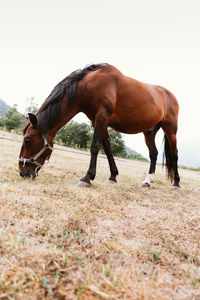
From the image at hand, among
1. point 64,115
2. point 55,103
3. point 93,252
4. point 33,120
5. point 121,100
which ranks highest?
point 121,100

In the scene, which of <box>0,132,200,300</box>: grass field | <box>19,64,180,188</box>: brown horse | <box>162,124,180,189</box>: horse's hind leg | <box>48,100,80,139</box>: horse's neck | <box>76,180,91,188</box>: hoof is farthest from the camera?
<box>162,124,180,189</box>: horse's hind leg

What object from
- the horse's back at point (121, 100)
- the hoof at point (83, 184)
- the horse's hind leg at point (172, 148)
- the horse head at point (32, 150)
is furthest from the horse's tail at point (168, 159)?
the horse head at point (32, 150)

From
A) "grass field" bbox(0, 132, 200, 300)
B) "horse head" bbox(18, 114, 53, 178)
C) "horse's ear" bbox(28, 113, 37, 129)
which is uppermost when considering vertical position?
"horse's ear" bbox(28, 113, 37, 129)

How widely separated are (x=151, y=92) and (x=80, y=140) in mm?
38003

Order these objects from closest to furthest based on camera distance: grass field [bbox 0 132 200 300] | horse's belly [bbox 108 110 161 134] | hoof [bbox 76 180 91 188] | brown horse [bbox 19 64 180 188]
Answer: grass field [bbox 0 132 200 300] → hoof [bbox 76 180 91 188] → brown horse [bbox 19 64 180 188] → horse's belly [bbox 108 110 161 134]

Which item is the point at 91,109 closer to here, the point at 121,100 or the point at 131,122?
the point at 121,100

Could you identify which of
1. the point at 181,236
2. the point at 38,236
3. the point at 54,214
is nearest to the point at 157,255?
the point at 181,236

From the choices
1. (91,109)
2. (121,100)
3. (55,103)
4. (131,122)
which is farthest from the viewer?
(131,122)

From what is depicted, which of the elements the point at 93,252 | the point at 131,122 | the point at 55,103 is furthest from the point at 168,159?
the point at 93,252

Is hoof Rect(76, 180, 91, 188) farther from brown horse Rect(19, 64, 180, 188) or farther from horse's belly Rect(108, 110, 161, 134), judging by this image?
horse's belly Rect(108, 110, 161, 134)

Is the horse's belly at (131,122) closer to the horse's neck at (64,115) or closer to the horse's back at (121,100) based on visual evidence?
the horse's back at (121,100)

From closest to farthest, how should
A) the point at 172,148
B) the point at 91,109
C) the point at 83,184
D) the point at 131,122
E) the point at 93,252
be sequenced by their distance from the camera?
the point at 93,252
the point at 83,184
the point at 91,109
the point at 131,122
the point at 172,148

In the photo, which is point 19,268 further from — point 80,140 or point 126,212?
point 80,140

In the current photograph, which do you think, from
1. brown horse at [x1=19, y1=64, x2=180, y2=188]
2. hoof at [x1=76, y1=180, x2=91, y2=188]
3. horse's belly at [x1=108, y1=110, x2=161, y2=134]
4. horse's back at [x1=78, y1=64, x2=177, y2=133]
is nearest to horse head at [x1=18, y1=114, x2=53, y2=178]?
brown horse at [x1=19, y1=64, x2=180, y2=188]
